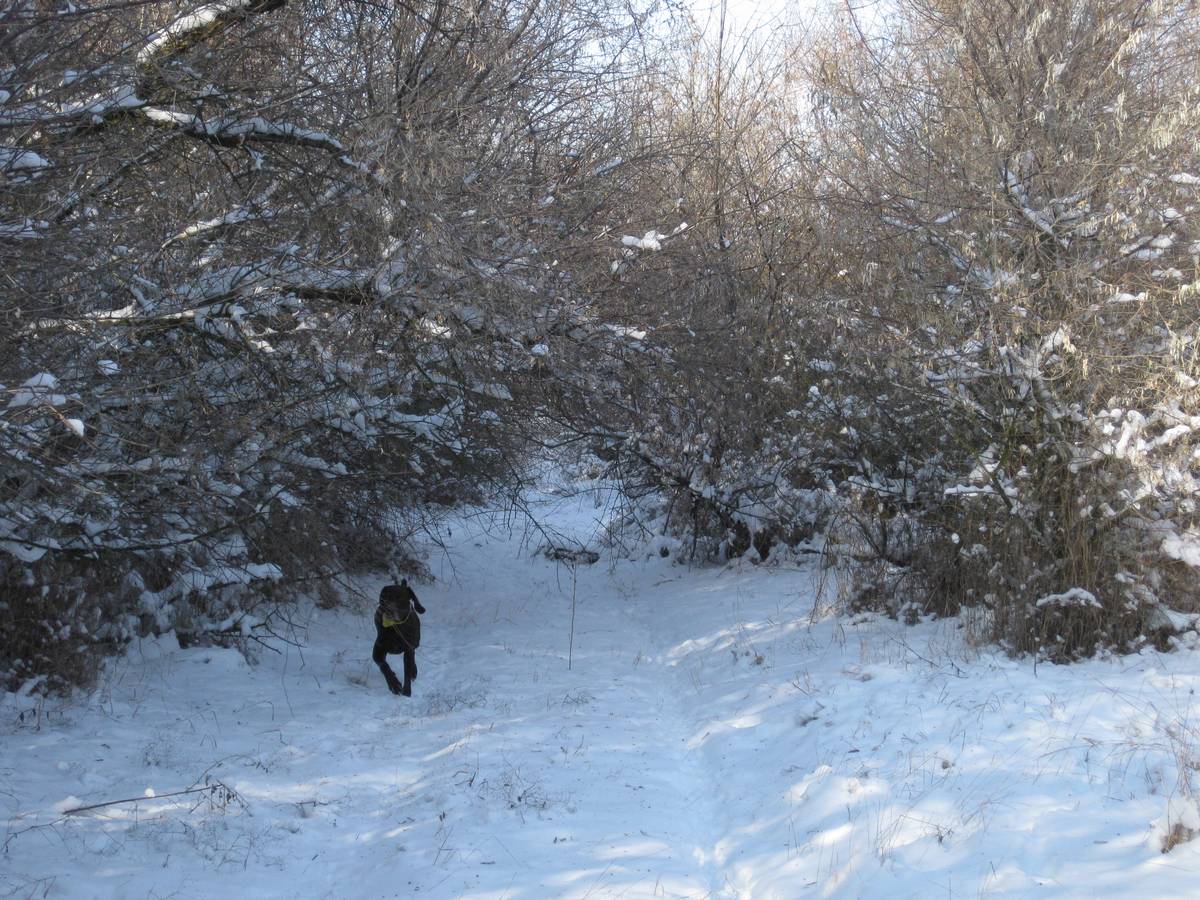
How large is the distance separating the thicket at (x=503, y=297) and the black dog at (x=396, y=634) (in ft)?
3.90

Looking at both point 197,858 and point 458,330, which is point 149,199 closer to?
point 458,330

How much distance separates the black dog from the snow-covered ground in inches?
9.3

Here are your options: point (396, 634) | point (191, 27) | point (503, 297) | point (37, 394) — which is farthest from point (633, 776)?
point (191, 27)

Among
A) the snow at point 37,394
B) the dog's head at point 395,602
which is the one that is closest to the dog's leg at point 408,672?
the dog's head at point 395,602

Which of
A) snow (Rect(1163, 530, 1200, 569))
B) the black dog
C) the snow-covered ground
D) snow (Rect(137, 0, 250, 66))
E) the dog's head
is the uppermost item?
snow (Rect(137, 0, 250, 66))

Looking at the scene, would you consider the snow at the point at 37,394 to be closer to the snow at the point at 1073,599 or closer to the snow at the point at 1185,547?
the snow at the point at 1073,599

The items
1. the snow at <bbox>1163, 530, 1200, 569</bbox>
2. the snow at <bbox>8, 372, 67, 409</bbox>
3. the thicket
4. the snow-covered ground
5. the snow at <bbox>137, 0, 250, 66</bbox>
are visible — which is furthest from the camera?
the snow at <bbox>1163, 530, 1200, 569</bbox>

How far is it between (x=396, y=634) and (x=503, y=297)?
11.0 ft

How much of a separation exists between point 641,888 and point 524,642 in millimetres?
6088

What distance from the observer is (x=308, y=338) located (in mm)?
7715

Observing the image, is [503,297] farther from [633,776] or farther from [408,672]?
[633,776]

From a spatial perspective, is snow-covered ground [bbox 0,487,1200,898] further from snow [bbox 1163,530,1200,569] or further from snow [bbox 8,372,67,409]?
snow [bbox 8,372,67,409]

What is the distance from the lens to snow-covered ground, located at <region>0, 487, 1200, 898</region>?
4.62 m

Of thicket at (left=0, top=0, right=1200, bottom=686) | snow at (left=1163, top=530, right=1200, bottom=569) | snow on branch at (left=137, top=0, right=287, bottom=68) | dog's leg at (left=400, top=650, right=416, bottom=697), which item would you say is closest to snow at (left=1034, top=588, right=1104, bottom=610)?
thicket at (left=0, top=0, right=1200, bottom=686)
